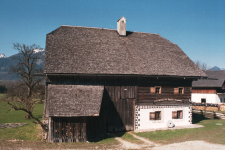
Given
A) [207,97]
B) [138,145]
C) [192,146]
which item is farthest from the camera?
[207,97]

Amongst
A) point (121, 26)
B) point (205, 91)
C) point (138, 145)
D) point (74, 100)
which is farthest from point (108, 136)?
point (205, 91)

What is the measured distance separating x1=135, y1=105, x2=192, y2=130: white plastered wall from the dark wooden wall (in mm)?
480

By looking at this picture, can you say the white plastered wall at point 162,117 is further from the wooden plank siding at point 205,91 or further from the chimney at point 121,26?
the wooden plank siding at point 205,91

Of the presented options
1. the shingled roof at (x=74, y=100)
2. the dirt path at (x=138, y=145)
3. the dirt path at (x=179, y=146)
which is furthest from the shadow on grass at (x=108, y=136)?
the shingled roof at (x=74, y=100)

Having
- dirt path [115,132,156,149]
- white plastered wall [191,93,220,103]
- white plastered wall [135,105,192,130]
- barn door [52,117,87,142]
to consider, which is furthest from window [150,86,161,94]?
white plastered wall [191,93,220,103]

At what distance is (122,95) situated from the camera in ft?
59.9

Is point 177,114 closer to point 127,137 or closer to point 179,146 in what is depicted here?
point 127,137

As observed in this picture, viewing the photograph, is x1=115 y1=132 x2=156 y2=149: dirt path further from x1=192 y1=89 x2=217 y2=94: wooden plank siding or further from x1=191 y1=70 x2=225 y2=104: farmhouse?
x1=192 y1=89 x2=217 y2=94: wooden plank siding

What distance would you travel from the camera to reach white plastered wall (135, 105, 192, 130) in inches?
733

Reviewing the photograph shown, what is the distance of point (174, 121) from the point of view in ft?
65.8

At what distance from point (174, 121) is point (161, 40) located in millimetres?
10192

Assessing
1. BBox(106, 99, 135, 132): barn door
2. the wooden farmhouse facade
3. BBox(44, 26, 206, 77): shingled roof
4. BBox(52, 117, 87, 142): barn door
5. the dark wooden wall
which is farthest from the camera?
BBox(106, 99, 135, 132): barn door

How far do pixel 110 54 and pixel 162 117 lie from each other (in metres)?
8.25

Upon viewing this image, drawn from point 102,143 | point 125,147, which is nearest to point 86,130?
point 102,143
